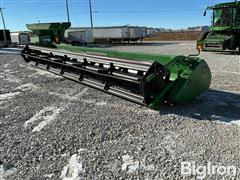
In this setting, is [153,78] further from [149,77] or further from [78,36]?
[78,36]

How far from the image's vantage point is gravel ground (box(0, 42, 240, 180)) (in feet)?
9.06

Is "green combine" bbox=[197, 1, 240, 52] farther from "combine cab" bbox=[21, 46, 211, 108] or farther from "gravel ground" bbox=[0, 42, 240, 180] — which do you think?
"combine cab" bbox=[21, 46, 211, 108]

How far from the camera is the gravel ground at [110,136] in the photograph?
2.76 meters

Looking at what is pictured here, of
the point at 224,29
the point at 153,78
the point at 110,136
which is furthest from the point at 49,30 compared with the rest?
the point at 110,136

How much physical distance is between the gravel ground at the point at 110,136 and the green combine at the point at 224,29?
9.05m

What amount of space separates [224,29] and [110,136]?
13071 millimetres

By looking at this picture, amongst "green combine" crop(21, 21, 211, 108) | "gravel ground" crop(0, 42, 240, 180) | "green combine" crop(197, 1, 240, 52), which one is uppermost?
"green combine" crop(197, 1, 240, 52)

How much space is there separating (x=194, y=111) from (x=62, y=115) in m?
2.34

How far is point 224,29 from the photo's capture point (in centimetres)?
1429

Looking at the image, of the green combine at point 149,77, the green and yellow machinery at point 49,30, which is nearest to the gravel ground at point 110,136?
the green combine at point 149,77

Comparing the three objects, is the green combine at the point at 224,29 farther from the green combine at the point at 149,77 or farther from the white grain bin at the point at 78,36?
the white grain bin at the point at 78,36

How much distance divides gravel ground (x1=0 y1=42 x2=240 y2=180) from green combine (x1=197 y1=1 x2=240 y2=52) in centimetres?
905

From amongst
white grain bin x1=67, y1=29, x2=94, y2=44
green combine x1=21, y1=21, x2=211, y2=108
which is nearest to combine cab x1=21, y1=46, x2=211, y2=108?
green combine x1=21, y1=21, x2=211, y2=108

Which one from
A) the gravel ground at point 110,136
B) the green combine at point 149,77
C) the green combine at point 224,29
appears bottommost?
the gravel ground at point 110,136
